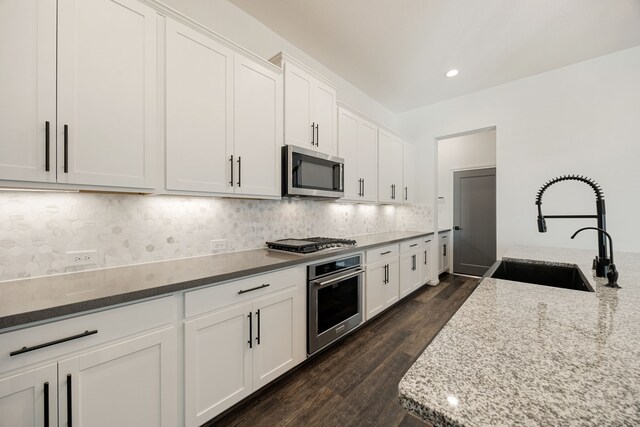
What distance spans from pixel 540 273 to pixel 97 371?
8.65 ft

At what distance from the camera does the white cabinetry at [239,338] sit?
4.38 ft

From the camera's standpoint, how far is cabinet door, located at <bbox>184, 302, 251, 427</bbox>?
1.32m

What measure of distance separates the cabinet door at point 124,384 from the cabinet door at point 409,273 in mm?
2716

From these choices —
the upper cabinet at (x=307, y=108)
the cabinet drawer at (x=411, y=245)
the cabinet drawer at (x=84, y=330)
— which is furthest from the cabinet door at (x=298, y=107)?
the cabinet drawer at (x=411, y=245)

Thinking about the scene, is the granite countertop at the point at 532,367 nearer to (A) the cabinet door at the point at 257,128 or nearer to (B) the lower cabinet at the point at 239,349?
(B) the lower cabinet at the point at 239,349

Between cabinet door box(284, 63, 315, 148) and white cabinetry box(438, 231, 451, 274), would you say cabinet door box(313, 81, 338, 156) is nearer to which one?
cabinet door box(284, 63, 315, 148)

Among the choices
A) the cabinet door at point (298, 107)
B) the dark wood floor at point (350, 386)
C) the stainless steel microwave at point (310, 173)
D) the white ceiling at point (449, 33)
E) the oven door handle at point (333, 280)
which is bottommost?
the dark wood floor at point (350, 386)

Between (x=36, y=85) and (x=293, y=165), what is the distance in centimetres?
147

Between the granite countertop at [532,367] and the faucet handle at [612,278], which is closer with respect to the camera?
the granite countertop at [532,367]

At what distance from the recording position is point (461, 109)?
3.88 meters

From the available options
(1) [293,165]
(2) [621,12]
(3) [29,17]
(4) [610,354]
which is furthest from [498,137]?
(3) [29,17]

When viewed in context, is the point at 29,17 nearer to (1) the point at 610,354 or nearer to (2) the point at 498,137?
(1) the point at 610,354

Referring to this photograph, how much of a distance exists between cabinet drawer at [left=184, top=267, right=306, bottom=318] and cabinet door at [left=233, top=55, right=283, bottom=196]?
66 centimetres

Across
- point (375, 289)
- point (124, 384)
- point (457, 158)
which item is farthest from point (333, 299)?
point (457, 158)
